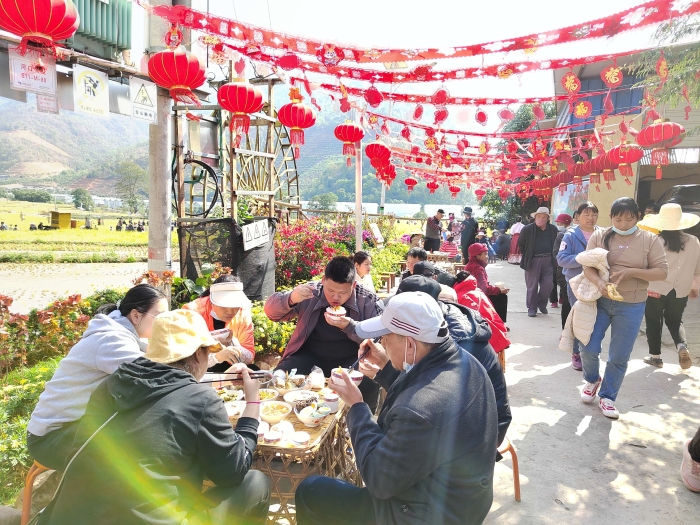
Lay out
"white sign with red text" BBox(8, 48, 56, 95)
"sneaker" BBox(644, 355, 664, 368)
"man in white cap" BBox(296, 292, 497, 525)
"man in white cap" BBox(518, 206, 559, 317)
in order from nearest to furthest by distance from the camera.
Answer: "man in white cap" BBox(296, 292, 497, 525), "white sign with red text" BBox(8, 48, 56, 95), "sneaker" BBox(644, 355, 664, 368), "man in white cap" BBox(518, 206, 559, 317)

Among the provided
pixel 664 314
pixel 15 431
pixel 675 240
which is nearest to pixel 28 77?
pixel 15 431

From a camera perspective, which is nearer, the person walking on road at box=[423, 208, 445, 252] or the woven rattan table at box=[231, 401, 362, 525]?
the woven rattan table at box=[231, 401, 362, 525]

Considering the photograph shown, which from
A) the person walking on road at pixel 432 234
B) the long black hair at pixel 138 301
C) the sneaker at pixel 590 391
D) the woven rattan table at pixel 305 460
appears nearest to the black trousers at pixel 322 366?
the woven rattan table at pixel 305 460

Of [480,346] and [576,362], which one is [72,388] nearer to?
[480,346]

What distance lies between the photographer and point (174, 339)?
5.92ft

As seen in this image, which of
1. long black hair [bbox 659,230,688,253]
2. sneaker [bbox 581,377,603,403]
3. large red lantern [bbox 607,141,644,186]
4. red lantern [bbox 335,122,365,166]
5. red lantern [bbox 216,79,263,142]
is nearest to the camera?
sneaker [bbox 581,377,603,403]

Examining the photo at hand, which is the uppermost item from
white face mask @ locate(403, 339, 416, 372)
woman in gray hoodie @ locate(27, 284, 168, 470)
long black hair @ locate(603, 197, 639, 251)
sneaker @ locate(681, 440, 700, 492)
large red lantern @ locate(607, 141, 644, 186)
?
large red lantern @ locate(607, 141, 644, 186)

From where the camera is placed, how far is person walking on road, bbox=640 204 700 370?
4820 millimetres

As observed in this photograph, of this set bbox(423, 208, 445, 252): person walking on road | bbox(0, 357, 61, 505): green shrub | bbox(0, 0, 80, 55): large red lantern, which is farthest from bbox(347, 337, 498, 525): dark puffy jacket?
bbox(423, 208, 445, 252): person walking on road

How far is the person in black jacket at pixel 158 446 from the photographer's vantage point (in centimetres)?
150

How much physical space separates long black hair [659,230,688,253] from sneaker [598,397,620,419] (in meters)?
2.16

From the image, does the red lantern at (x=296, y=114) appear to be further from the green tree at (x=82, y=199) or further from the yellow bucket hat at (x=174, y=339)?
the green tree at (x=82, y=199)

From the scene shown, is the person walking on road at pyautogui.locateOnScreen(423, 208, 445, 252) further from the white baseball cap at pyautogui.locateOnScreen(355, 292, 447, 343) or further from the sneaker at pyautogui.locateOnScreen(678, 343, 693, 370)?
the white baseball cap at pyautogui.locateOnScreen(355, 292, 447, 343)

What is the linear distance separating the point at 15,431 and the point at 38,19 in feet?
8.95
